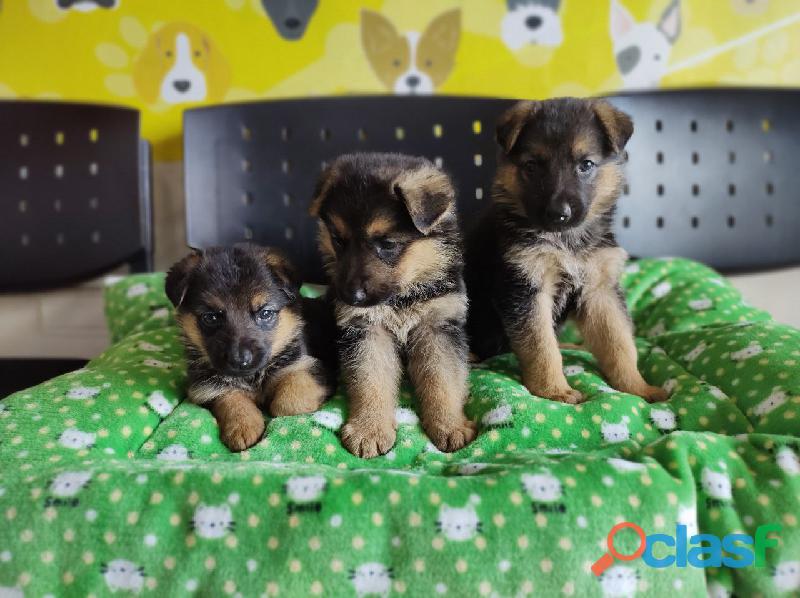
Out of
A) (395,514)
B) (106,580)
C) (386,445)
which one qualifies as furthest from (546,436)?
(106,580)

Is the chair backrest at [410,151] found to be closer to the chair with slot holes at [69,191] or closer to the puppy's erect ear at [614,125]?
the chair with slot holes at [69,191]

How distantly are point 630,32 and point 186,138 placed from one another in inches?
105

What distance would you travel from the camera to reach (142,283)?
305 cm

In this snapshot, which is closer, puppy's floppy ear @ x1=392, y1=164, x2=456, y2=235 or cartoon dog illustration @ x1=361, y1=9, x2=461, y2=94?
puppy's floppy ear @ x1=392, y1=164, x2=456, y2=235

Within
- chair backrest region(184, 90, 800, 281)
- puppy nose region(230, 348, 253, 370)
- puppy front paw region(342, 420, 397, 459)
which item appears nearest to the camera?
puppy front paw region(342, 420, 397, 459)

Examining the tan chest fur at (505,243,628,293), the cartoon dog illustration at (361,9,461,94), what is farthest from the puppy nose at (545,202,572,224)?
the cartoon dog illustration at (361,9,461,94)

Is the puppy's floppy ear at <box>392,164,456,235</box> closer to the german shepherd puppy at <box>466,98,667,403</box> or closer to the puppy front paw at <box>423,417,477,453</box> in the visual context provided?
the german shepherd puppy at <box>466,98,667,403</box>

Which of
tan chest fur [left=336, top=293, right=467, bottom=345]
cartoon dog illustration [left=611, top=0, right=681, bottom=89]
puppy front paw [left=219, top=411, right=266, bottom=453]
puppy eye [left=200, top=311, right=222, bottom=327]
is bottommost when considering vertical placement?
puppy front paw [left=219, top=411, right=266, bottom=453]

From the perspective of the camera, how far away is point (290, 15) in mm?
3404

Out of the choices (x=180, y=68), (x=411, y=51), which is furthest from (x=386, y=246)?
(x=180, y=68)

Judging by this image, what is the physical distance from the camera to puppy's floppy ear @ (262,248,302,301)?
2117 millimetres

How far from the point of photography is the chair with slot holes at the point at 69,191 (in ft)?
10.9

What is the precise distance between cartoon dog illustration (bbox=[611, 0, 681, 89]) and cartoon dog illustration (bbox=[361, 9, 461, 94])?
950 millimetres

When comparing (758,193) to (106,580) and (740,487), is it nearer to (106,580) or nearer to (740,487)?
(740,487)
